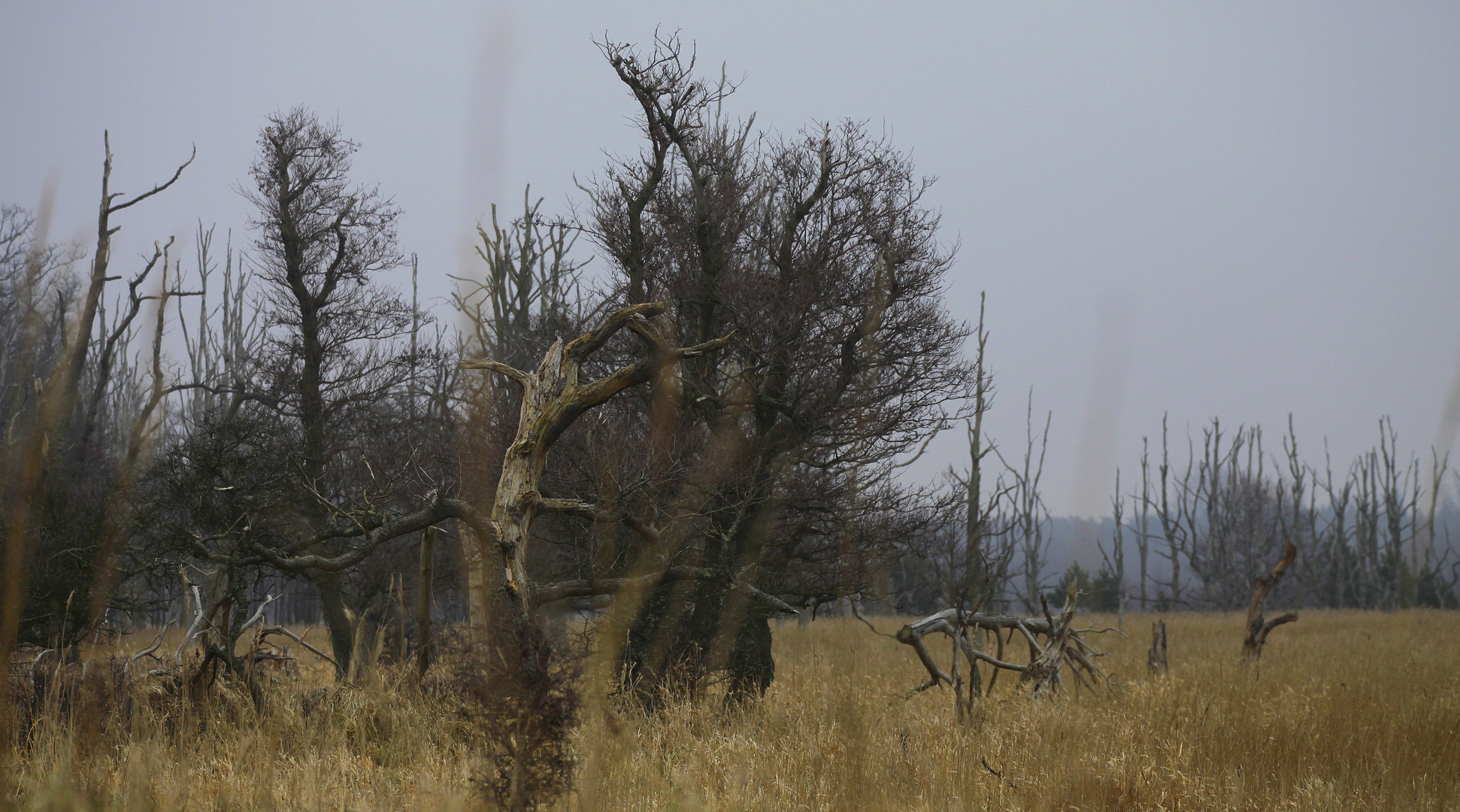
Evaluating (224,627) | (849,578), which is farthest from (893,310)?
(224,627)

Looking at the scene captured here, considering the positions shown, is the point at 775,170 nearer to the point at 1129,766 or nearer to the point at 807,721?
the point at 807,721

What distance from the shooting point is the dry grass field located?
18.1 ft

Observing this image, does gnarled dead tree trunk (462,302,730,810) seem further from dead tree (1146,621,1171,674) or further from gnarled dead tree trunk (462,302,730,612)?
dead tree (1146,621,1171,674)

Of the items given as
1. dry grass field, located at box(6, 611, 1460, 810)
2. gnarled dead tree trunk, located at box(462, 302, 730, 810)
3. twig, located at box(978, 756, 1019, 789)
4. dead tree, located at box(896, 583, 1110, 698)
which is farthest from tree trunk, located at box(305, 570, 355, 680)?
twig, located at box(978, 756, 1019, 789)

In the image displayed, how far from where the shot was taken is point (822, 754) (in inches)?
Result: 249

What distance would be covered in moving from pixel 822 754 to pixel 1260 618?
11.0 meters

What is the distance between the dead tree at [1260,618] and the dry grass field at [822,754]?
395 cm

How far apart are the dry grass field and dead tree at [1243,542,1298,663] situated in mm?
3952

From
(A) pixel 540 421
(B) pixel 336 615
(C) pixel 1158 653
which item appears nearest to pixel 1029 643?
(C) pixel 1158 653

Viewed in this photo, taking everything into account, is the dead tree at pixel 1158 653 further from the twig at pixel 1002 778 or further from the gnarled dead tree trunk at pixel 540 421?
the gnarled dead tree trunk at pixel 540 421

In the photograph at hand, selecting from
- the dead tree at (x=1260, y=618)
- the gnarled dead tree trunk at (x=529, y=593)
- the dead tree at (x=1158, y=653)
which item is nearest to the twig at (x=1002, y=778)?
the gnarled dead tree trunk at (x=529, y=593)

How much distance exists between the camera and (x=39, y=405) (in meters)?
10.5

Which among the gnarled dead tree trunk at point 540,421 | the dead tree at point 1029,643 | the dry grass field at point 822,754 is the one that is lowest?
the dry grass field at point 822,754

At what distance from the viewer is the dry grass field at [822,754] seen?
217 inches
